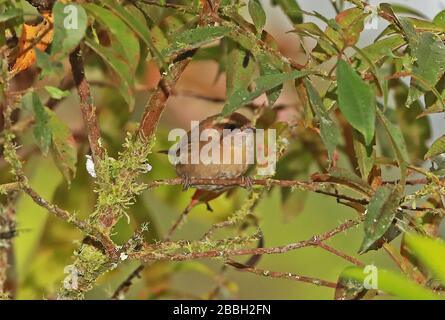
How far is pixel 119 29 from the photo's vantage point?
0.76m

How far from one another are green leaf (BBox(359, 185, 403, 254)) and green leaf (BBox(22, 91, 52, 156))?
14.1 inches

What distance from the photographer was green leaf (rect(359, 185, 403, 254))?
0.80m

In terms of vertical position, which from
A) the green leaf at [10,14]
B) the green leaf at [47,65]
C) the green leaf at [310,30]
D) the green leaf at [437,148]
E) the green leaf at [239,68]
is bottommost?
the green leaf at [47,65]

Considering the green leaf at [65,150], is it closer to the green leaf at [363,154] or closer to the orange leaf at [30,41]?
the orange leaf at [30,41]

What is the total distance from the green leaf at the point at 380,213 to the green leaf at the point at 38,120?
0.36 metres

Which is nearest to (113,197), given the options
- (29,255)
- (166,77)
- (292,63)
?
(166,77)

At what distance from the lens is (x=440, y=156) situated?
1.03 metres

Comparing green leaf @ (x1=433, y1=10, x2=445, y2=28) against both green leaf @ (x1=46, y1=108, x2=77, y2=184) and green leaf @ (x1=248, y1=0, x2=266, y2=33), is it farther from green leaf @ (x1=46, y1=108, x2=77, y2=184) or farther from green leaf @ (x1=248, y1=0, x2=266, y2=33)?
green leaf @ (x1=46, y1=108, x2=77, y2=184)

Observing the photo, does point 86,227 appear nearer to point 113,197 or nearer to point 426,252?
point 113,197

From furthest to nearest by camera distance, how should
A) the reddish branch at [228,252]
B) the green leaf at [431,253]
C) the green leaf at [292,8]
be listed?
the green leaf at [292,8] → the reddish branch at [228,252] → the green leaf at [431,253]

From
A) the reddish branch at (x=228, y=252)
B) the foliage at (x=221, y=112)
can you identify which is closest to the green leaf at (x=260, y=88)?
the foliage at (x=221, y=112)

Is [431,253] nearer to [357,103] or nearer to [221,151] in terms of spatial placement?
[357,103]

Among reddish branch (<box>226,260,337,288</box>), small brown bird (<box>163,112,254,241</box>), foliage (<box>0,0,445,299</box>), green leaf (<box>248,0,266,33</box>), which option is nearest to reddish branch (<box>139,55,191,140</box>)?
foliage (<box>0,0,445,299</box>)

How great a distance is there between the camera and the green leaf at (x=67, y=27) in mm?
683
